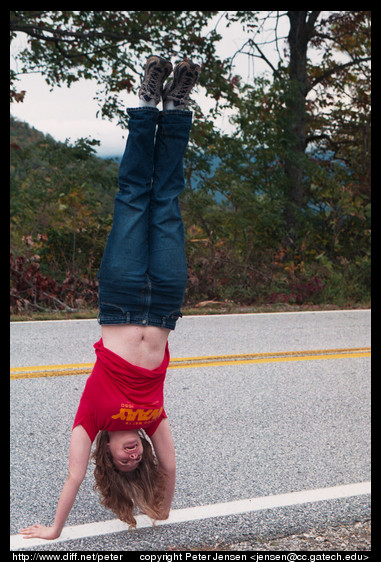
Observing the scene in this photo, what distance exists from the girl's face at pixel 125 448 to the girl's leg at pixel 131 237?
0.68 metres

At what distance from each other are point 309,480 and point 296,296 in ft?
28.0

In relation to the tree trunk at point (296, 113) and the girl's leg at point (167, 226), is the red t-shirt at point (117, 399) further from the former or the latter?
the tree trunk at point (296, 113)

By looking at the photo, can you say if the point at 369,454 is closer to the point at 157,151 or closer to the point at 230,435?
the point at 230,435

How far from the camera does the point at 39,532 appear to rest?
3.57 metres

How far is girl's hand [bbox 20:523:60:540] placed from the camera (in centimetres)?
354

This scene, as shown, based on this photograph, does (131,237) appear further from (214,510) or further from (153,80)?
(214,510)

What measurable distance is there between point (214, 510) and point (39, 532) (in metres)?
1.13

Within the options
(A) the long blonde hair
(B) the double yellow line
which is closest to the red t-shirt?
(A) the long blonde hair

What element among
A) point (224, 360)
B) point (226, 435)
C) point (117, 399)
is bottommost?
point (226, 435)

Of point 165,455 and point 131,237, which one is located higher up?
point 131,237

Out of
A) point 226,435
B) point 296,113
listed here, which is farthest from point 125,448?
point 296,113

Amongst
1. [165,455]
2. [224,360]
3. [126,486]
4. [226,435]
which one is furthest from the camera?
[224,360]

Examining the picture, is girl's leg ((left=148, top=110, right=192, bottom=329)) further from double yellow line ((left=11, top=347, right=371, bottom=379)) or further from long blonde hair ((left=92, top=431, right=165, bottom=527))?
double yellow line ((left=11, top=347, right=371, bottom=379))
